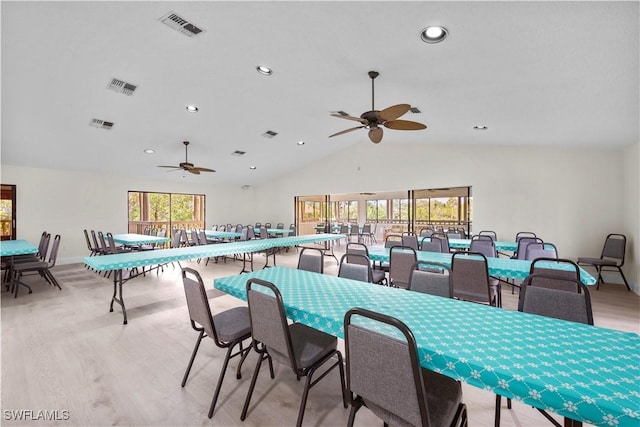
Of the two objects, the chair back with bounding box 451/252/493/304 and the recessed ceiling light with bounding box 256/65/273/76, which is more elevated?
the recessed ceiling light with bounding box 256/65/273/76

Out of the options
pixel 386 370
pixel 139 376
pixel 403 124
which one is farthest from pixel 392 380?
pixel 403 124

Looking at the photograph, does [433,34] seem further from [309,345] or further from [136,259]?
[136,259]

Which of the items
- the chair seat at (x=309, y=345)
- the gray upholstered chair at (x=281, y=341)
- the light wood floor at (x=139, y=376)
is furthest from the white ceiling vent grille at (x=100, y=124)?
the chair seat at (x=309, y=345)

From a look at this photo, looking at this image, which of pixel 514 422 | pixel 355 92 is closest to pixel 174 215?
pixel 355 92

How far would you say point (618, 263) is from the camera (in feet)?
16.8

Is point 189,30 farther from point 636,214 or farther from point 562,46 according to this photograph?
point 636,214

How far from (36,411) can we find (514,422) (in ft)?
9.99

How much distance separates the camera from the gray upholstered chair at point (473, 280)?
2896 mm

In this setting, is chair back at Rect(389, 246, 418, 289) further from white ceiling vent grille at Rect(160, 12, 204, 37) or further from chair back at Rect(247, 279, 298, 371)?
white ceiling vent grille at Rect(160, 12, 204, 37)

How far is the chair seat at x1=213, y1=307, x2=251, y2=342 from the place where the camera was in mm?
1966

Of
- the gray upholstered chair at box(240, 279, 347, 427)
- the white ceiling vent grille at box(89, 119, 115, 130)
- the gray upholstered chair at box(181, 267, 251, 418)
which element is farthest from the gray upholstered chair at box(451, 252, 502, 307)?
the white ceiling vent grille at box(89, 119, 115, 130)

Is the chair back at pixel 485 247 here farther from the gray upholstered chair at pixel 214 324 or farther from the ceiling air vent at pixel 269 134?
the ceiling air vent at pixel 269 134

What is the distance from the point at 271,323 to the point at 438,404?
35.1 inches

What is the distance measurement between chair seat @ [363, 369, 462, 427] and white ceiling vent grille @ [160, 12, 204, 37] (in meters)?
3.42
